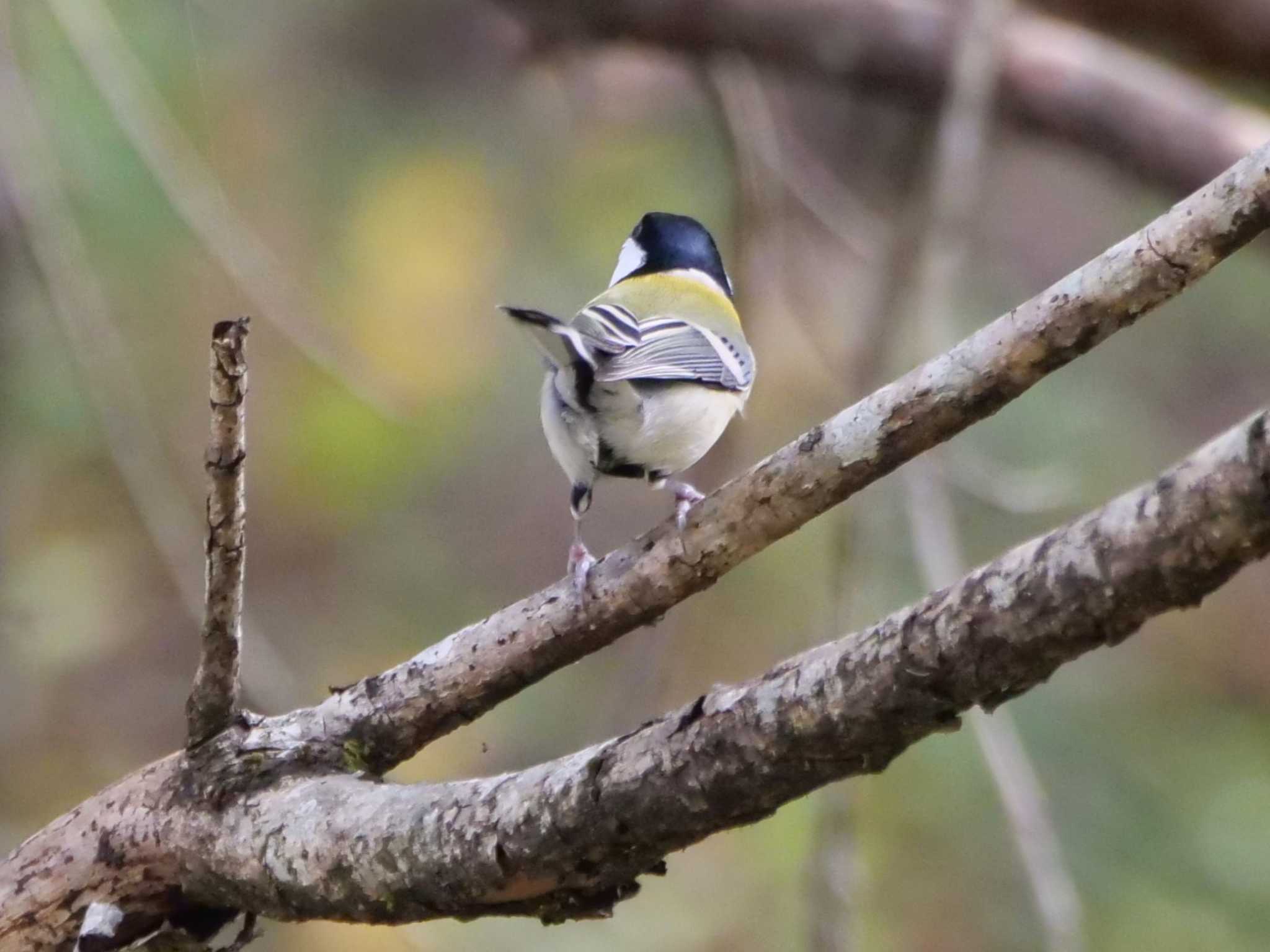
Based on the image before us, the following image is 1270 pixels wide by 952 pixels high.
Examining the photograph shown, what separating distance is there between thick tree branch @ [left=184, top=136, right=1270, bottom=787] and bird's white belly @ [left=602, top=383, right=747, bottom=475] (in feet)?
2.03

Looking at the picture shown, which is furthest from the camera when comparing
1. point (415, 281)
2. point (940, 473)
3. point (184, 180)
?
point (415, 281)

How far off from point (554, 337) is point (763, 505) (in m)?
0.68

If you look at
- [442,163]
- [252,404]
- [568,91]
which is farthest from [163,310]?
[568,91]

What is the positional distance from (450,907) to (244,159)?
3.91m

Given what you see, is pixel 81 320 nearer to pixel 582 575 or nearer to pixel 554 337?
pixel 554 337

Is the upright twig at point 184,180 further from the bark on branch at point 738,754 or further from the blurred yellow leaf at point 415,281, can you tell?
the bark on branch at point 738,754

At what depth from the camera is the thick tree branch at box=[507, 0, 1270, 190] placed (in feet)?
14.3

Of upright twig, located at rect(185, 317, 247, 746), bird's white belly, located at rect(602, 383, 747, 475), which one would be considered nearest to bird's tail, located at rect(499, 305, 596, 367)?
bird's white belly, located at rect(602, 383, 747, 475)

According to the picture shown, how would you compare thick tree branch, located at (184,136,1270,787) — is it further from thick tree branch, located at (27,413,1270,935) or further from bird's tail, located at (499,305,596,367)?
bird's tail, located at (499,305,596,367)

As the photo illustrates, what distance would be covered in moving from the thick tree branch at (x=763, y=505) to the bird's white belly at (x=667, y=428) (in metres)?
0.62

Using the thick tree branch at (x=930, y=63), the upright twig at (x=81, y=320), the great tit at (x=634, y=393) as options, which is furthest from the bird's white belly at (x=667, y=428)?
the thick tree branch at (x=930, y=63)

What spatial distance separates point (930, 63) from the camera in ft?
14.5

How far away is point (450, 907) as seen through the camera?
64.6 inches

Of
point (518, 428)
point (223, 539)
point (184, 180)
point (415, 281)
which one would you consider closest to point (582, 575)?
point (223, 539)
